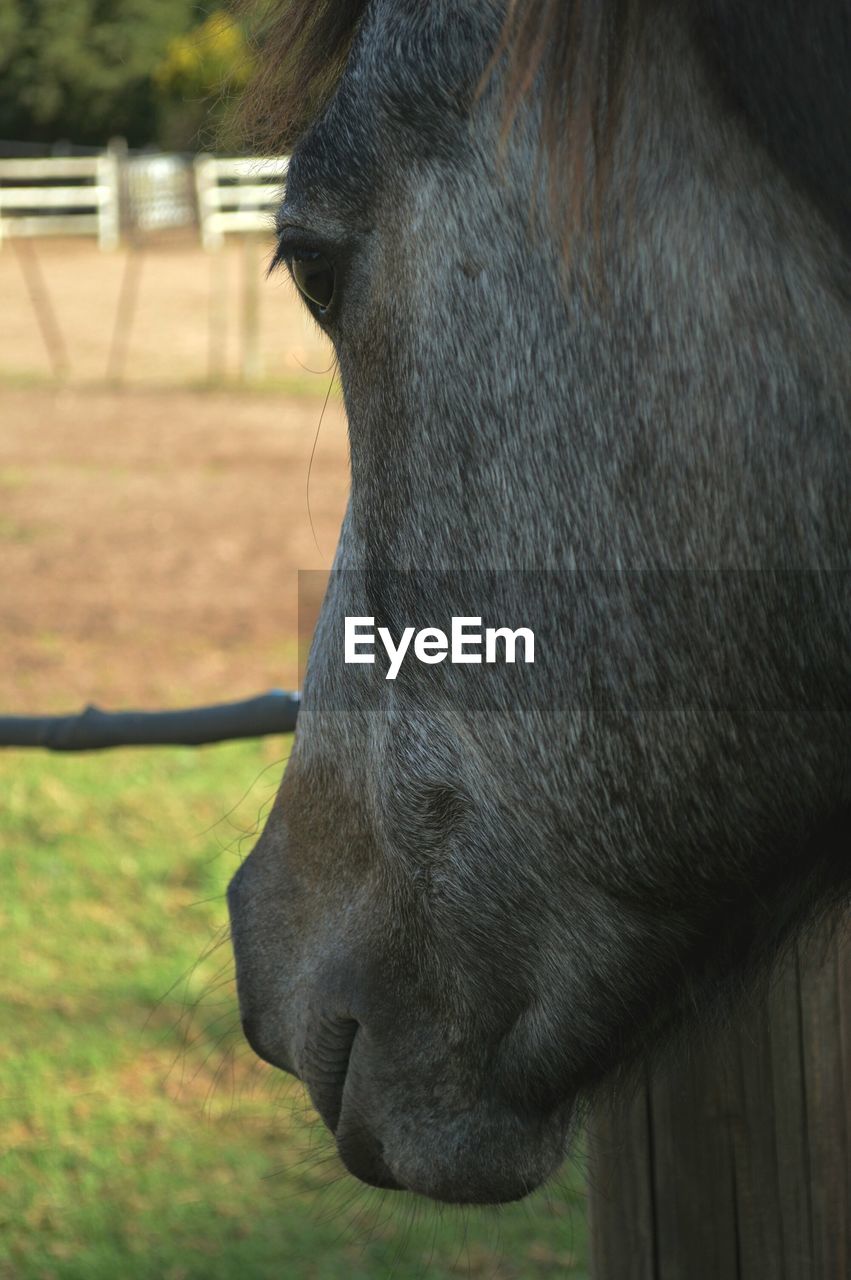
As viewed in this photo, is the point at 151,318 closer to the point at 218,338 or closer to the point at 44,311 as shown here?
the point at 44,311

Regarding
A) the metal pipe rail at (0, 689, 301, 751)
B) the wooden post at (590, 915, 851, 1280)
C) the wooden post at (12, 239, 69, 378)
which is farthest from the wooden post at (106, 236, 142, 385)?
the wooden post at (590, 915, 851, 1280)

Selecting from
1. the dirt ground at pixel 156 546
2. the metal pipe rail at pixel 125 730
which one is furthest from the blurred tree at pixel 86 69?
the metal pipe rail at pixel 125 730

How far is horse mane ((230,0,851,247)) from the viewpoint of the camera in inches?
33.1

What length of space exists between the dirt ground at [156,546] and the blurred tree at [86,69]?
23.3 metres

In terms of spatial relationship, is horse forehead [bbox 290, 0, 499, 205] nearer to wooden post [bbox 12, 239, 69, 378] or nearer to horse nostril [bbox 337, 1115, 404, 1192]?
horse nostril [bbox 337, 1115, 404, 1192]

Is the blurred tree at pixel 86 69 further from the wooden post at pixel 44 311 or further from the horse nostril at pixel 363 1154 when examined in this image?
the horse nostril at pixel 363 1154

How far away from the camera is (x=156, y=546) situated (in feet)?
25.0

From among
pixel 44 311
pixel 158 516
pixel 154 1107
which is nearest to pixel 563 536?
pixel 154 1107

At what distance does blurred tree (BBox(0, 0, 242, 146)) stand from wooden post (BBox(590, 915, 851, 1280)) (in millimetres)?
32784

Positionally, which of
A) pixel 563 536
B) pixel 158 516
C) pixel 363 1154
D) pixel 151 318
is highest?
pixel 563 536

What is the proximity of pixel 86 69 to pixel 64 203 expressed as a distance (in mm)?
8814

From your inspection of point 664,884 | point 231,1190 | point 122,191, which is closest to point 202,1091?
point 231,1190

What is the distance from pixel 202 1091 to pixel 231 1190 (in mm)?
441

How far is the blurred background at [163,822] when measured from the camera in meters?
2.77
